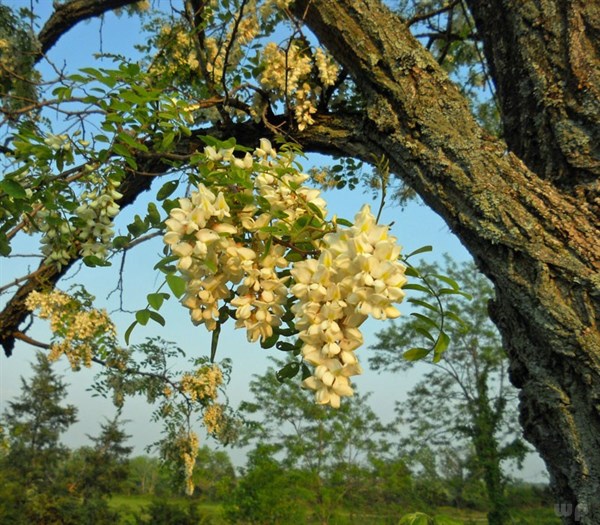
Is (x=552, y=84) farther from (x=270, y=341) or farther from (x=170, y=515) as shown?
(x=170, y=515)

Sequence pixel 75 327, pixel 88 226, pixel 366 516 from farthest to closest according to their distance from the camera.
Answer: pixel 366 516, pixel 75 327, pixel 88 226

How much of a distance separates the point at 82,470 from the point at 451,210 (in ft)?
49.4

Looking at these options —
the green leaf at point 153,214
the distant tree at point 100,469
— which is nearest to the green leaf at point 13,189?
the green leaf at point 153,214

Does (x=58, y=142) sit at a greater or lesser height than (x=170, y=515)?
greater

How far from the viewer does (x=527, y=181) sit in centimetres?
160

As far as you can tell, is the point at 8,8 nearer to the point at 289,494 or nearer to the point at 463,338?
the point at 289,494

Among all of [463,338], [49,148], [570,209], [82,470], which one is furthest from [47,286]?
[463,338]

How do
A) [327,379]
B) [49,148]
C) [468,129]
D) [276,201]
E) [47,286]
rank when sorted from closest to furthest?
[327,379], [276,201], [49,148], [468,129], [47,286]

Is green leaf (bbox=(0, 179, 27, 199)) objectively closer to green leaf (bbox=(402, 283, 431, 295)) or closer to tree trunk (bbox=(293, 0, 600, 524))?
green leaf (bbox=(402, 283, 431, 295))

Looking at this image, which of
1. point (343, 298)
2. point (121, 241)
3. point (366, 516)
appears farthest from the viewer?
point (366, 516)

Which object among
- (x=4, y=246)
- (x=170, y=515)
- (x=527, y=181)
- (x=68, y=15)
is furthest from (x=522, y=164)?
(x=170, y=515)

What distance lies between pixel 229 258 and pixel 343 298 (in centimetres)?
22

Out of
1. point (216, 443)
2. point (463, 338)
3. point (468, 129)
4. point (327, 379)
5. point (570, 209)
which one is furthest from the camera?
point (463, 338)

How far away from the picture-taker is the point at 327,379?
31.8 inches
